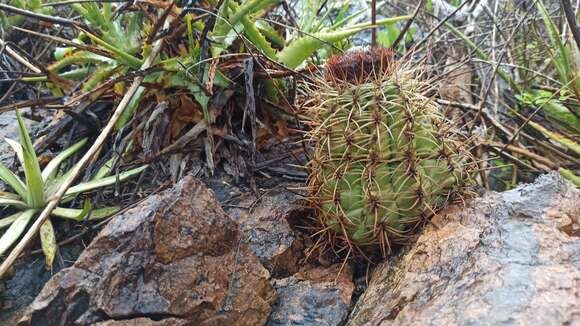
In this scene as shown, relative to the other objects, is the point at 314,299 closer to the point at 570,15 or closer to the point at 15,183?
the point at 15,183

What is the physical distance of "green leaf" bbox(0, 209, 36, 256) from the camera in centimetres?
212

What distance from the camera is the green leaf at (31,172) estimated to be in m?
2.25

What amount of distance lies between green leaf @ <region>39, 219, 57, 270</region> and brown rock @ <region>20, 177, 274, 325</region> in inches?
16.4

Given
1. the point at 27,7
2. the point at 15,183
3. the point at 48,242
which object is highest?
the point at 27,7

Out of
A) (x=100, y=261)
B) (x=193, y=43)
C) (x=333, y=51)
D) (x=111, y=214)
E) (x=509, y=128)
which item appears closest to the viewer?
(x=100, y=261)

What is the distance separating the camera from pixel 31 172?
7.40ft

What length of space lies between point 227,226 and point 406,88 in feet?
2.61

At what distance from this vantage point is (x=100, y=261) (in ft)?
5.83

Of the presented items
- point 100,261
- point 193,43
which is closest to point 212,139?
point 193,43

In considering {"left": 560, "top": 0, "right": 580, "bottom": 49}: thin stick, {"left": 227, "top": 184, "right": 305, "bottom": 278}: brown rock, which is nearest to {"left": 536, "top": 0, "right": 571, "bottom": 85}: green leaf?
{"left": 560, "top": 0, "right": 580, "bottom": 49}: thin stick

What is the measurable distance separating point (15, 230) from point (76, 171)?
0.33 m

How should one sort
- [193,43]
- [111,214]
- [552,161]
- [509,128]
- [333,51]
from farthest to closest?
1. [509,128]
2. [552,161]
3. [333,51]
4. [193,43]
5. [111,214]

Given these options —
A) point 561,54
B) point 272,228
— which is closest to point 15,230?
point 272,228

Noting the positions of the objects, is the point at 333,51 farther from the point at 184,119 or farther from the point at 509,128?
the point at 509,128
